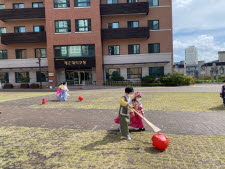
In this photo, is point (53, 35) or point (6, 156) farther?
point (53, 35)

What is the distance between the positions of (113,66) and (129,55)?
116 inches

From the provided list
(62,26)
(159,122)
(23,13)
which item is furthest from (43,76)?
(159,122)

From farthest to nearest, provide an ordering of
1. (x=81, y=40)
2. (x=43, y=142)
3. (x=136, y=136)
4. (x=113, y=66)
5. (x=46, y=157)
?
(x=113, y=66), (x=81, y=40), (x=136, y=136), (x=43, y=142), (x=46, y=157)

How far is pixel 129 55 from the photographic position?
972 inches

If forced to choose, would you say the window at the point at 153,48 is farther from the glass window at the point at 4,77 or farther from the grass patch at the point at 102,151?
the glass window at the point at 4,77

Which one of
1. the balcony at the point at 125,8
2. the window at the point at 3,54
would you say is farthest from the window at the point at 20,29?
the balcony at the point at 125,8

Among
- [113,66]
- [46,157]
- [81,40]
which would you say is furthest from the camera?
[113,66]

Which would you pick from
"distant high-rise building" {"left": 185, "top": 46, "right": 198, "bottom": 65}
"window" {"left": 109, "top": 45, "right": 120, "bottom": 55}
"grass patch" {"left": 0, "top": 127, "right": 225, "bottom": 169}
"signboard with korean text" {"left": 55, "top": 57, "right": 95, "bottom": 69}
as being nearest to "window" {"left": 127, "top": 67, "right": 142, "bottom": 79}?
"window" {"left": 109, "top": 45, "right": 120, "bottom": 55}

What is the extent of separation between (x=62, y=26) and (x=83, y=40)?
12.3 ft

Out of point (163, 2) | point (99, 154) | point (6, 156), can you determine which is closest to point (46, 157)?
point (6, 156)

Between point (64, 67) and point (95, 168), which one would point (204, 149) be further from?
point (64, 67)

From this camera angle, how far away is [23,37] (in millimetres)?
24297

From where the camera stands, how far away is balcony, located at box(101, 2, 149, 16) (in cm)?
2344

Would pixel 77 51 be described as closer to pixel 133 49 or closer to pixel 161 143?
pixel 133 49
